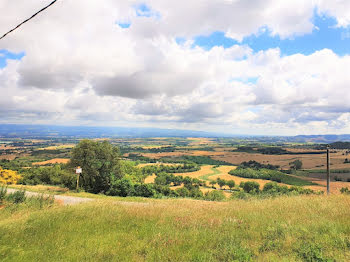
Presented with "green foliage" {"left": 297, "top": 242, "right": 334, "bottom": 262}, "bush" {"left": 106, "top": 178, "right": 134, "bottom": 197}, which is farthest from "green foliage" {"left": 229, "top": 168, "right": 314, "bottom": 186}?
"green foliage" {"left": 297, "top": 242, "right": 334, "bottom": 262}

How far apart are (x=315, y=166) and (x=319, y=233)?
429 feet

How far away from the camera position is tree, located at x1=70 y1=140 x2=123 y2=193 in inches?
1471

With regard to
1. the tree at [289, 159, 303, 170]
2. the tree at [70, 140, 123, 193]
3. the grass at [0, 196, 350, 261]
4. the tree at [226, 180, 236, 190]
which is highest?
the grass at [0, 196, 350, 261]

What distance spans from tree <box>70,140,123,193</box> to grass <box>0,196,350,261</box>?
30.0 meters

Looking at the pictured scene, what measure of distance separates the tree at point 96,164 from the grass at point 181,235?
30.0 metres

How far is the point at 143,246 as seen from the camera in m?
6.12

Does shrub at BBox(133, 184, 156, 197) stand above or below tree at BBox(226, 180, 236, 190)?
above

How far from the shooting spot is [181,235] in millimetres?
6762

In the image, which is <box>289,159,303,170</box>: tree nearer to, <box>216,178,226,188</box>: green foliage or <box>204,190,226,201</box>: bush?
<box>216,178,226,188</box>: green foliage

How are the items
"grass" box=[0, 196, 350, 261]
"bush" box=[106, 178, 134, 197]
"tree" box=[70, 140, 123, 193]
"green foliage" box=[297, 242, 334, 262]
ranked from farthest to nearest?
1. "tree" box=[70, 140, 123, 193]
2. "bush" box=[106, 178, 134, 197]
3. "grass" box=[0, 196, 350, 261]
4. "green foliage" box=[297, 242, 334, 262]

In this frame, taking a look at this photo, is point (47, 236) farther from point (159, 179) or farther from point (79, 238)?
point (159, 179)

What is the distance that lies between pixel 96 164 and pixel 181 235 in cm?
3421

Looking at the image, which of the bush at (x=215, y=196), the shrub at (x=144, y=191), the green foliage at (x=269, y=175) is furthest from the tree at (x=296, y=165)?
the shrub at (x=144, y=191)

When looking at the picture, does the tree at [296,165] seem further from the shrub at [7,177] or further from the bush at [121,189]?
the shrub at [7,177]
